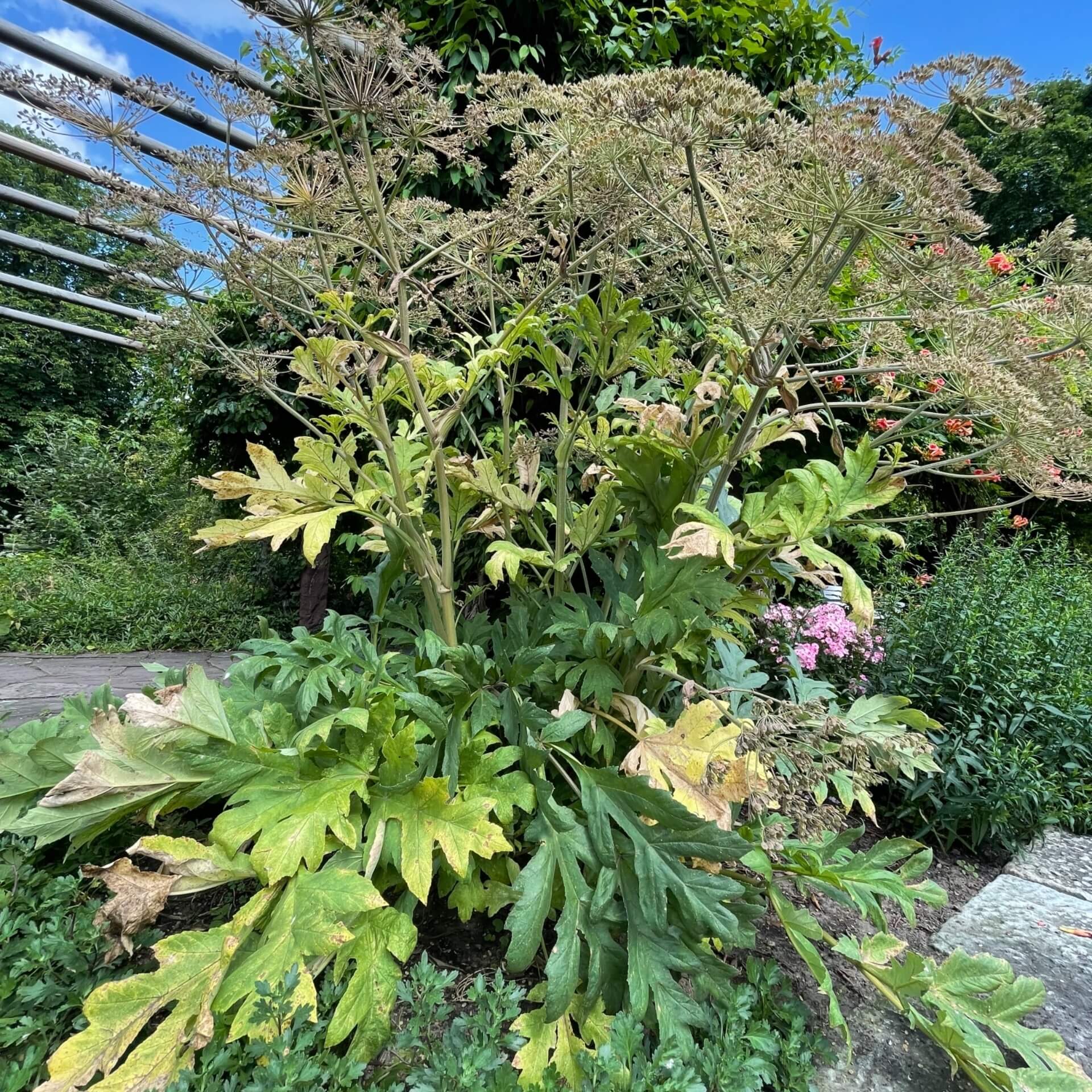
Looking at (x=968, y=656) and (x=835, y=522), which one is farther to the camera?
(x=968, y=656)

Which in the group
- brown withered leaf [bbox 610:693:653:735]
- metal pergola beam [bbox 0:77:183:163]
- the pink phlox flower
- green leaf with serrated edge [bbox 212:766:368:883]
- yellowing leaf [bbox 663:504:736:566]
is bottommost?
green leaf with serrated edge [bbox 212:766:368:883]

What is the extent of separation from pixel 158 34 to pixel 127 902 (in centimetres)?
Result: 470

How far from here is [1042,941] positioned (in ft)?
5.05

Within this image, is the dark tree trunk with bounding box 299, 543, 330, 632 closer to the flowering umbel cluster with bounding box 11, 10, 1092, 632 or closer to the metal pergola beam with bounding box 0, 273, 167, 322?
the flowering umbel cluster with bounding box 11, 10, 1092, 632

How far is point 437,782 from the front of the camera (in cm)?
121

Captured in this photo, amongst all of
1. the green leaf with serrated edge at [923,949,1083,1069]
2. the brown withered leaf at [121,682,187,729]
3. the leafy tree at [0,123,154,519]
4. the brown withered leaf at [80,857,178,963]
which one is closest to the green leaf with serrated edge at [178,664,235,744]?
the brown withered leaf at [121,682,187,729]

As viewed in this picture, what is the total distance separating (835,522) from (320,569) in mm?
3423

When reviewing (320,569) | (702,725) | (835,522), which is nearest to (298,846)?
(702,725)

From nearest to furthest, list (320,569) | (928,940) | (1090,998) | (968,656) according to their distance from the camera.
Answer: (1090,998) < (928,940) < (968,656) < (320,569)

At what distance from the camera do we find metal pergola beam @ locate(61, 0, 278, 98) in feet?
10.8

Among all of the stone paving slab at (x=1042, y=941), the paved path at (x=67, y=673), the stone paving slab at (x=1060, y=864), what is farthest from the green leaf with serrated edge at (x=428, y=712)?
the paved path at (x=67, y=673)

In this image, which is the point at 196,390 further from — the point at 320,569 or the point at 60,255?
the point at 60,255

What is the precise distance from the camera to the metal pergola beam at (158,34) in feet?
10.8

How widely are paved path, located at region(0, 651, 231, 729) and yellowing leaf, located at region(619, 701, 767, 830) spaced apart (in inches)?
103
